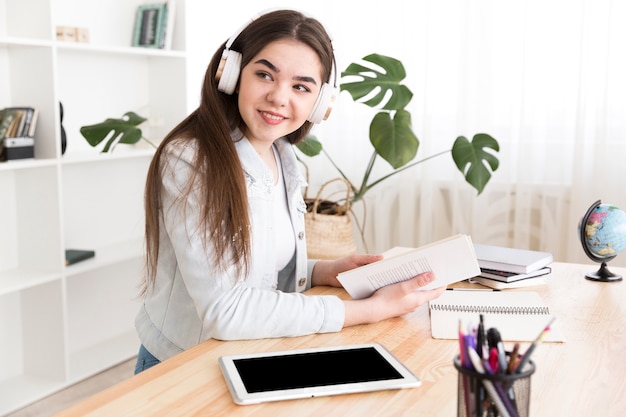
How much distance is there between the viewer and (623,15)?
287cm

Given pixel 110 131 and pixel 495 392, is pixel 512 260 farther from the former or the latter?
pixel 110 131

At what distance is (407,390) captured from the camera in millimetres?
1088

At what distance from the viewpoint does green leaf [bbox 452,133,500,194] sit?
9.20 ft

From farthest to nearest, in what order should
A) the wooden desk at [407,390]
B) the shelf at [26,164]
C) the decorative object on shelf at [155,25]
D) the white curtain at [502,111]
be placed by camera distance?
the decorative object on shelf at [155,25] < the white curtain at [502,111] < the shelf at [26,164] < the wooden desk at [407,390]

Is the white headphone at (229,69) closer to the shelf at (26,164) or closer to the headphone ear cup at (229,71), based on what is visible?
the headphone ear cup at (229,71)

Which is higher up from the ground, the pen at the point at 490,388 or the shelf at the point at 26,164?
the shelf at the point at 26,164

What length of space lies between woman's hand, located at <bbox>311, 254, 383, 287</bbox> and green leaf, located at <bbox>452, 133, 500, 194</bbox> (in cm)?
122

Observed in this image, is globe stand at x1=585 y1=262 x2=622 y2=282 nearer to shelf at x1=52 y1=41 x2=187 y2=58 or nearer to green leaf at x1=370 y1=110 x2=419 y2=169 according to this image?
green leaf at x1=370 y1=110 x2=419 y2=169

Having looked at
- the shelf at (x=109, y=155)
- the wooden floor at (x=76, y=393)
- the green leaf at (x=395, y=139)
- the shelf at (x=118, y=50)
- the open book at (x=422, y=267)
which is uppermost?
the shelf at (x=118, y=50)

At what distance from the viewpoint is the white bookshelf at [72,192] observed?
109 inches

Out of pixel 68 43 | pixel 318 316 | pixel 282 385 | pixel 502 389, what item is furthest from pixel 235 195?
pixel 68 43

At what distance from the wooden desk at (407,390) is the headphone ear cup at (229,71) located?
53 cm

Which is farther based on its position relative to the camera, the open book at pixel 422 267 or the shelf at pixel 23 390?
the shelf at pixel 23 390

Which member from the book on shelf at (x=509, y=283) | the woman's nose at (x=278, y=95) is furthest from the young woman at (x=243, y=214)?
the book on shelf at (x=509, y=283)
